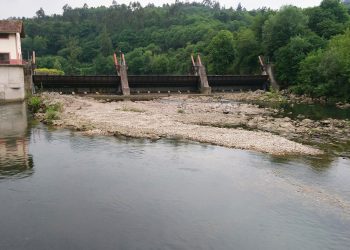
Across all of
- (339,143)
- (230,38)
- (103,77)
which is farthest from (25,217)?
(230,38)

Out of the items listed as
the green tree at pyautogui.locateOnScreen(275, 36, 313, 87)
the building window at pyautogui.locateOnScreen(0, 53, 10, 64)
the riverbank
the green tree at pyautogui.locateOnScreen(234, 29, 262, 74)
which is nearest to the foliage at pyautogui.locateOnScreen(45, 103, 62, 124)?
the riverbank

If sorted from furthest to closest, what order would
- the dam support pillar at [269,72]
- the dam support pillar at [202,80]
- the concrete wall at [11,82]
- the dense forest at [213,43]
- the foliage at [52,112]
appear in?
the dam support pillar at [269,72] → the dam support pillar at [202,80] → the dense forest at [213,43] → the concrete wall at [11,82] → the foliage at [52,112]

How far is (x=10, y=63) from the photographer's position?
43.3 metres

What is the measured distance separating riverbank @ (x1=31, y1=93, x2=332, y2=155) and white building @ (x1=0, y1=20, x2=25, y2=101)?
6949mm

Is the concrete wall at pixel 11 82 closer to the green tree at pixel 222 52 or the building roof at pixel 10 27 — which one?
the building roof at pixel 10 27

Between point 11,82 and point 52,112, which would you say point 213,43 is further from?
point 52,112

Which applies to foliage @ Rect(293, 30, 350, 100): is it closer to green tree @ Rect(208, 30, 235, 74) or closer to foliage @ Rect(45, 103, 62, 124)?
green tree @ Rect(208, 30, 235, 74)

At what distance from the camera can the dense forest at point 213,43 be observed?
172ft

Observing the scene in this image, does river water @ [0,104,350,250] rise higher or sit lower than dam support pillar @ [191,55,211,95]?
lower

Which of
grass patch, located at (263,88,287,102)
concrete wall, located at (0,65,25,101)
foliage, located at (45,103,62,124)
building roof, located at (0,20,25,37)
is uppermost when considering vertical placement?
building roof, located at (0,20,25,37)

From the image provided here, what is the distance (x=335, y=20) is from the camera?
66875 millimetres

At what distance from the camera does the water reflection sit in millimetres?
17239

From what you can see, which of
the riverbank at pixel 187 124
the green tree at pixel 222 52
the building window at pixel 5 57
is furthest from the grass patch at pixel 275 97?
the building window at pixel 5 57

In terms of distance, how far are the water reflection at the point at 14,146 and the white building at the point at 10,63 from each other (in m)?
8.50
